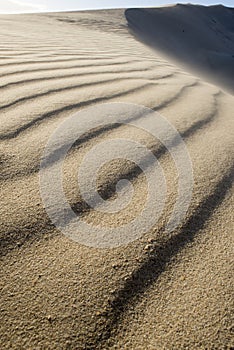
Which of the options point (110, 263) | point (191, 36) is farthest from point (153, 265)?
point (191, 36)

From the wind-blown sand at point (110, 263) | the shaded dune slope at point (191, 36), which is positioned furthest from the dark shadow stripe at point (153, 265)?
the shaded dune slope at point (191, 36)

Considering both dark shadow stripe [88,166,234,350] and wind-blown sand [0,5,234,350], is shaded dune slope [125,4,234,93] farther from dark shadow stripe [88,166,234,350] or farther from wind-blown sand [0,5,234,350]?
dark shadow stripe [88,166,234,350]

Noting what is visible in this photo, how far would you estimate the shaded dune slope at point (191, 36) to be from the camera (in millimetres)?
7441

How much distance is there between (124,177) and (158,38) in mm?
8653

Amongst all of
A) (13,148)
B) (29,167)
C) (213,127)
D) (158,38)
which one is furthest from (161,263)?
(158,38)

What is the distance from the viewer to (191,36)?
10875 millimetres

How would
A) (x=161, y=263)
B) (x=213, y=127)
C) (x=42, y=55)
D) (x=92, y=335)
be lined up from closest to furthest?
(x=92, y=335)
(x=161, y=263)
(x=213, y=127)
(x=42, y=55)

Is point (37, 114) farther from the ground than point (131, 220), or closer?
farther from the ground

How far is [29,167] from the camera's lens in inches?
41.6

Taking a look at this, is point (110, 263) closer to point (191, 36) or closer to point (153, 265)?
point (153, 265)

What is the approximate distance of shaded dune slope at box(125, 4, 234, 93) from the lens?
7.44 m

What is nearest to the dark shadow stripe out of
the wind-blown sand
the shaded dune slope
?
the wind-blown sand

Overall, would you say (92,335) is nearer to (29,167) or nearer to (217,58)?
(29,167)

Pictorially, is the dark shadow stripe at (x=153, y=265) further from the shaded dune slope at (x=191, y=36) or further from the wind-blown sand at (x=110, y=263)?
the shaded dune slope at (x=191, y=36)
